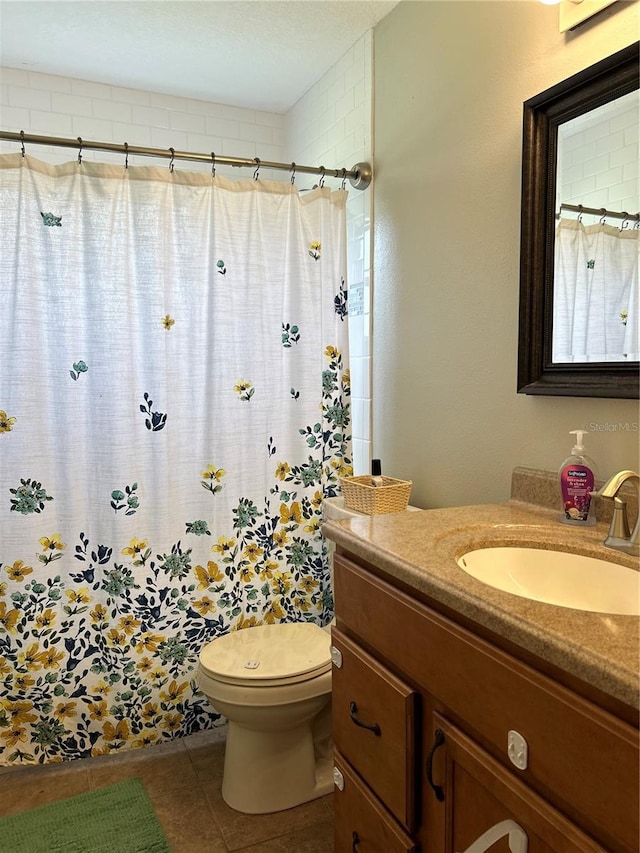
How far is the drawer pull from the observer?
1.16m

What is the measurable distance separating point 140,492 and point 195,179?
1.04 meters

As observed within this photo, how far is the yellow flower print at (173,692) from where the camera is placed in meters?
2.10

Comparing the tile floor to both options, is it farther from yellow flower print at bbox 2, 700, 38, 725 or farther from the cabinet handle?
the cabinet handle

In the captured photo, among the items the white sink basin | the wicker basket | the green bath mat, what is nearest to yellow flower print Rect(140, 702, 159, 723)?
the green bath mat

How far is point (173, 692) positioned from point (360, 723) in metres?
1.12

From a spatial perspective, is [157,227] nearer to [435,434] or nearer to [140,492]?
Result: [140,492]

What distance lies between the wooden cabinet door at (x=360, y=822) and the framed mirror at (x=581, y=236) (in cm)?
92

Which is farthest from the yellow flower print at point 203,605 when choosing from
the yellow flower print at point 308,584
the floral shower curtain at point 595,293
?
the floral shower curtain at point 595,293

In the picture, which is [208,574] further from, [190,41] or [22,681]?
[190,41]

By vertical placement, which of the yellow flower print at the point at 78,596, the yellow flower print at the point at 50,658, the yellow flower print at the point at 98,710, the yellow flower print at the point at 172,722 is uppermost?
the yellow flower print at the point at 78,596

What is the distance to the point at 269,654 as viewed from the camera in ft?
6.05

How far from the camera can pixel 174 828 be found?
5.67 ft

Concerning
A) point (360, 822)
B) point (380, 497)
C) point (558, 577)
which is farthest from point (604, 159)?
point (360, 822)

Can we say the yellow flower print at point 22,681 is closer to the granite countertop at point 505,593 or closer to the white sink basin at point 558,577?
the granite countertop at point 505,593
